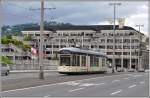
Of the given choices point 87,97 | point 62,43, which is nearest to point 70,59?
point 87,97

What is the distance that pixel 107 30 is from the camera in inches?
7613

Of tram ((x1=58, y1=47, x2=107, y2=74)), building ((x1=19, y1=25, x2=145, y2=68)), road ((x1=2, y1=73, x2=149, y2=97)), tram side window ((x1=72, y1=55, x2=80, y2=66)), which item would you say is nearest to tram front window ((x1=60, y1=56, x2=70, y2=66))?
tram ((x1=58, y1=47, x2=107, y2=74))

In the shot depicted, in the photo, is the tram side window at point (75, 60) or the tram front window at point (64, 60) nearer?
the tram side window at point (75, 60)

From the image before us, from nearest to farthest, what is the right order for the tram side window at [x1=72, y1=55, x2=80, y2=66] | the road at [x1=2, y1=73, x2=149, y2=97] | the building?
the road at [x1=2, y1=73, x2=149, y2=97], the tram side window at [x1=72, y1=55, x2=80, y2=66], the building

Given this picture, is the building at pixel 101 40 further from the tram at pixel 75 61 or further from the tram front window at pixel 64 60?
the tram front window at pixel 64 60

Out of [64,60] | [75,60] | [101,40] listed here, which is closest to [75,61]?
[75,60]

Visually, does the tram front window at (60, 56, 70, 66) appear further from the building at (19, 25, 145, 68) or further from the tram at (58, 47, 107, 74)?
the building at (19, 25, 145, 68)

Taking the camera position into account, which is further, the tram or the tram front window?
the tram front window

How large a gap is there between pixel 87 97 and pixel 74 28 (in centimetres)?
17610

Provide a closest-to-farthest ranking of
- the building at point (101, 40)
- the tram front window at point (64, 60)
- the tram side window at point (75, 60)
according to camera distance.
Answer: the tram side window at point (75, 60), the tram front window at point (64, 60), the building at point (101, 40)

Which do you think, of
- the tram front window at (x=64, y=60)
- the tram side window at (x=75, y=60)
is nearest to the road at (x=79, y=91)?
the tram side window at (x=75, y=60)

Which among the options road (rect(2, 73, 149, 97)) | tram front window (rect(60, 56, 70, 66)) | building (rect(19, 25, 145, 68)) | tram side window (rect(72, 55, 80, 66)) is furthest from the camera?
building (rect(19, 25, 145, 68))

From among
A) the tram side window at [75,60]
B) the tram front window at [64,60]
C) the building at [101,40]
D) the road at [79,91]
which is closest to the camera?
the road at [79,91]

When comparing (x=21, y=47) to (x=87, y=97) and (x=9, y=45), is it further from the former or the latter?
(x=87, y=97)
